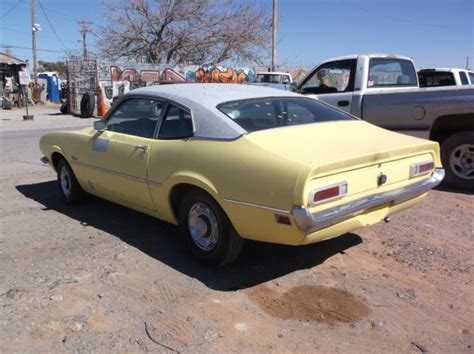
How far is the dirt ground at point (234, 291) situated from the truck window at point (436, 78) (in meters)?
5.72

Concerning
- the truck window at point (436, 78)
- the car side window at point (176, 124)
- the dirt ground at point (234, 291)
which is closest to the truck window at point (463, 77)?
the truck window at point (436, 78)

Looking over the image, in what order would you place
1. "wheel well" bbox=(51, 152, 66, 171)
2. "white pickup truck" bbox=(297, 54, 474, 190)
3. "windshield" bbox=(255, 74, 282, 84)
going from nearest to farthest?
"wheel well" bbox=(51, 152, 66, 171) < "white pickup truck" bbox=(297, 54, 474, 190) < "windshield" bbox=(255, 74, 282, 84)

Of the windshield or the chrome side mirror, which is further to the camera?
the windshield

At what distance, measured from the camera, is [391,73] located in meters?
8.34

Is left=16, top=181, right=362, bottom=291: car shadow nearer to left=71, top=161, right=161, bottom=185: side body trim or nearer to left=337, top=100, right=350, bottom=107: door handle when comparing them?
left=71, top=161, right=161, bottom=185: side body trim

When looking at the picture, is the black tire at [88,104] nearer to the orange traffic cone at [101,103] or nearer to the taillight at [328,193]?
the orange traffic cone at [101,103]

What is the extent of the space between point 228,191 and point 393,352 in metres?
1.53

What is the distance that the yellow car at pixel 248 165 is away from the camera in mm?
3285

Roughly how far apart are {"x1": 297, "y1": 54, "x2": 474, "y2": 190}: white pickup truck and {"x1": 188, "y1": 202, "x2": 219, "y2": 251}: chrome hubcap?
157 inches

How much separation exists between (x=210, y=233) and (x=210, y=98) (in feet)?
3.88

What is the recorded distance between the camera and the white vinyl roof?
384cm

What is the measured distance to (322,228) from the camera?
3.33m

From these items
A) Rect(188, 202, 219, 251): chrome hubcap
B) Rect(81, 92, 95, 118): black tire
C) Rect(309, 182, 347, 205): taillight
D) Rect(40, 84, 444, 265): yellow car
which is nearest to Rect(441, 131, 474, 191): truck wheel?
Rect(40, 84, 444, 265): yellow car

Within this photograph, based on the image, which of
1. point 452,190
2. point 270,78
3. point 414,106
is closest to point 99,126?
point 414,106
